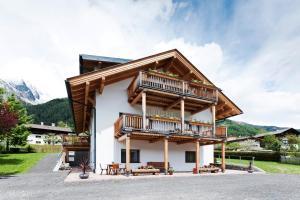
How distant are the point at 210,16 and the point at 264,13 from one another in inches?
132

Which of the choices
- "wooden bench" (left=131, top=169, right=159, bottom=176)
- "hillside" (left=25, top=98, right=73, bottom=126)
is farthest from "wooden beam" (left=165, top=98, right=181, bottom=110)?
"hillside" (left=25, top=98, right=73, bottom=126)

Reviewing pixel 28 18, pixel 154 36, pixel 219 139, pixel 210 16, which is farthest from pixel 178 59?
pixel 28 18

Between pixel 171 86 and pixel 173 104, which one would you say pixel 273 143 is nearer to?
pixel 173 104

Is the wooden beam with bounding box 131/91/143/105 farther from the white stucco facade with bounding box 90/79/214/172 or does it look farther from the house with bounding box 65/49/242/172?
the white stucco facade with bounding box 90/79/214/172

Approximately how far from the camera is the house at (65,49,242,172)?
1931cm

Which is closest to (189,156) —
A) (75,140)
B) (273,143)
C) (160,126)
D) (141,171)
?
(160,126)

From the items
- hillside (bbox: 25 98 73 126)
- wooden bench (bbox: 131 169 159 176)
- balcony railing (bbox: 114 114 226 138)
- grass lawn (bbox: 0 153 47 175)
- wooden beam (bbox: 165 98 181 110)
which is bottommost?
grass lawn (bbox: 0 153 47 175)

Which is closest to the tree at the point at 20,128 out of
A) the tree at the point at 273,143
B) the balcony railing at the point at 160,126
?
the balcony railing at the point at 160,126

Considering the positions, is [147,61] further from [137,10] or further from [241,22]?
[241,22]

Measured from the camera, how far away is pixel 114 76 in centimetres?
2092

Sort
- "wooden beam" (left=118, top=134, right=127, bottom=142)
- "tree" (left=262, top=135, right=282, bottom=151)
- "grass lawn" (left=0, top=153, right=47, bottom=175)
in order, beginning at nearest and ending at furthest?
"wooden beam" (left=118, top=134, right=127, bottom=142), "grass lawn" (left=0, top=153, right=47, bottom=175), "tree" (left=262, top=135, right=282, bottom=151)

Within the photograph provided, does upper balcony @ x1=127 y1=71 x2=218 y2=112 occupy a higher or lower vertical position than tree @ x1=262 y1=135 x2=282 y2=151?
higher

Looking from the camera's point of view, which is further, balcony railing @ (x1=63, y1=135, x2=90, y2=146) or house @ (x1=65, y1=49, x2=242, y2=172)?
balcony railing @ (x1=63, y1=135, x2=90, y2=146)

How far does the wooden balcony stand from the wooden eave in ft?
8.90
